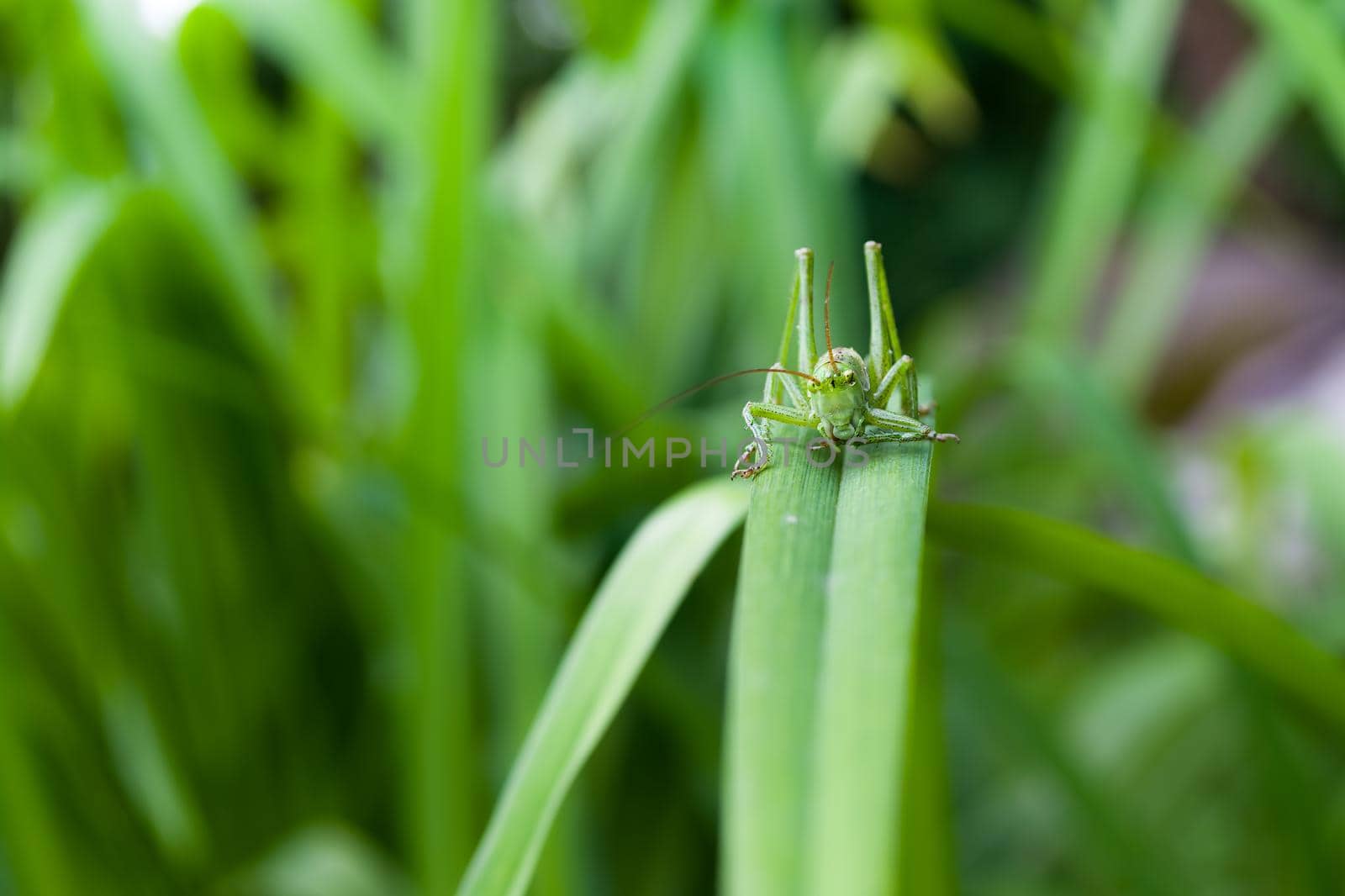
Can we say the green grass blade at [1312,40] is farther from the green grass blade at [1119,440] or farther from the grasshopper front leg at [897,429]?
the grasshopper front leg at [897,429]

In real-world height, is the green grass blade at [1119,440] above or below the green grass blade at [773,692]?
above

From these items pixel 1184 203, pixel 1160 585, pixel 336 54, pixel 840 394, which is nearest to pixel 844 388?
pixel 840 394

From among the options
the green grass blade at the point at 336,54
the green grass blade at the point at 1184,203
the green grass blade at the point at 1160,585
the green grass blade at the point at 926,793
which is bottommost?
the green grass blade at the point at 926,793

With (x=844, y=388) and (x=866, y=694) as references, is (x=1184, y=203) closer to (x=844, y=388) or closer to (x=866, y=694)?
(x=844, y=388)

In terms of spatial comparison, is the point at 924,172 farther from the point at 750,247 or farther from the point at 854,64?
the point at 750,247

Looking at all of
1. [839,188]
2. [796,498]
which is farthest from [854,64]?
[796,498]

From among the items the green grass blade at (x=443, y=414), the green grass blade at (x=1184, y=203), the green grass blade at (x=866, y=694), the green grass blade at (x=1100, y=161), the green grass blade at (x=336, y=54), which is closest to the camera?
the green grass blade at (x=866, y=694)

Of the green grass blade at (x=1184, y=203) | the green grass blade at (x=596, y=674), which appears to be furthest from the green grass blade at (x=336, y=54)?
the green grass blade at (x=1184, y=203)
